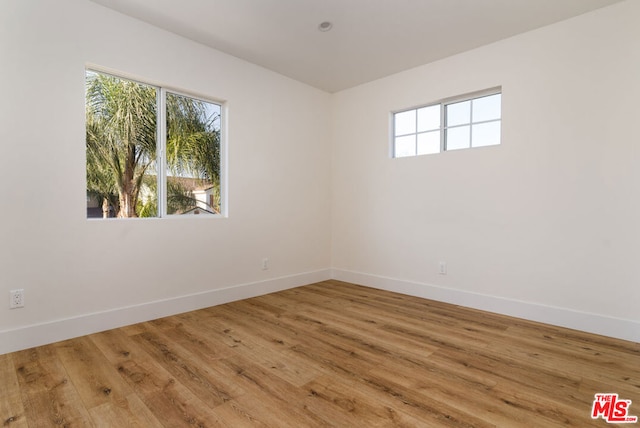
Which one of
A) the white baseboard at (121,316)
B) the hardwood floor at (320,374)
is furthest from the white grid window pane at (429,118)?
the white baseboard at (121,316)

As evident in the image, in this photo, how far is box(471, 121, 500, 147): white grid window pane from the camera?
3254 mm

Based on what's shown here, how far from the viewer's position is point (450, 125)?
360 cm

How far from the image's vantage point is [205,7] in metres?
2.67

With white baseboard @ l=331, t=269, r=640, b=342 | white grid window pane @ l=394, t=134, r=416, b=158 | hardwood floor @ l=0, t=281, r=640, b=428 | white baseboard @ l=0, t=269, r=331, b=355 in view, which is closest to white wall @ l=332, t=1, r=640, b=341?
white baseboard @ l=331, t=269, r=640, b=342

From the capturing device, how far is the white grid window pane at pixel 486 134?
128 inches

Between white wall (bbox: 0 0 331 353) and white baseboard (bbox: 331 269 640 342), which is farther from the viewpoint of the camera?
white baseboard (bbox: 331 269 640 342)

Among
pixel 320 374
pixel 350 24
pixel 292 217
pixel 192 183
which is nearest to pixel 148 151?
pixel 192 183

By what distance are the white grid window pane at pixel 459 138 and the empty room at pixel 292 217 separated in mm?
24

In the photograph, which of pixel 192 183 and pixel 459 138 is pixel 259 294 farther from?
pixel 459 138

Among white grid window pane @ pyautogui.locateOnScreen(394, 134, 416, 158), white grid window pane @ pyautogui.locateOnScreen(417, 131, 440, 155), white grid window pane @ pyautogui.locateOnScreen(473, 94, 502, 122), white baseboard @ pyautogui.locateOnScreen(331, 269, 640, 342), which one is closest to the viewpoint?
white baseboard @ pyautogui.locateOnScreen(331, 269, 640, 342)

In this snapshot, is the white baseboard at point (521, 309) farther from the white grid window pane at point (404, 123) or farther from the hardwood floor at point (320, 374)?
the white grid window pane at point (404, 123)

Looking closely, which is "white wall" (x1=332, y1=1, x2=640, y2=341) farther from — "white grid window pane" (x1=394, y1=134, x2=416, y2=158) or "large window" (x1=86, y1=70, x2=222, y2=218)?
"large window" (x1=86, y1=70, x2=222, y2=218)

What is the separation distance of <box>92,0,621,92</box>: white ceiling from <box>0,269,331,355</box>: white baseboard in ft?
8.31

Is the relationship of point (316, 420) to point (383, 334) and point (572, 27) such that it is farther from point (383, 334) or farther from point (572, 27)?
point (572, 27)
